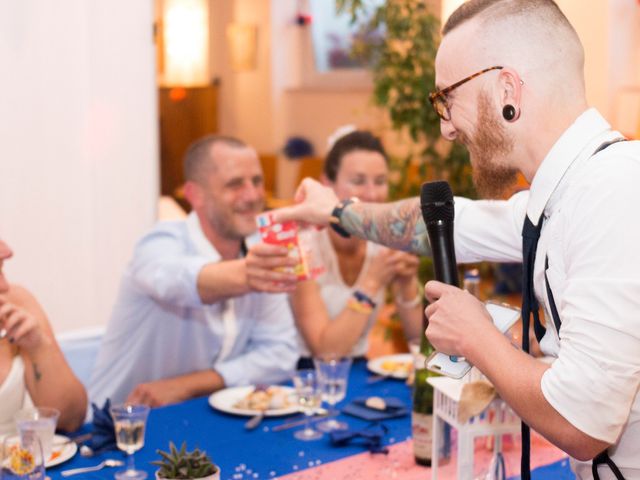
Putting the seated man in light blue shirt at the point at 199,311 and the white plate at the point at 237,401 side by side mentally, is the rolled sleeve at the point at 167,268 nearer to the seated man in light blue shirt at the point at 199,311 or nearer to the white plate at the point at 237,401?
the seated man in light blue shirt at the point at 199,311

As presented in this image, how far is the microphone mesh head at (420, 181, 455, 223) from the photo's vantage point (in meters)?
1.46

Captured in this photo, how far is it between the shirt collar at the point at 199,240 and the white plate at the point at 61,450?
3.56 ft

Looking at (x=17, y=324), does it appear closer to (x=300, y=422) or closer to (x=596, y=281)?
(x=300, y=422)

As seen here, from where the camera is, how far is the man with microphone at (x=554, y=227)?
125 centimetres

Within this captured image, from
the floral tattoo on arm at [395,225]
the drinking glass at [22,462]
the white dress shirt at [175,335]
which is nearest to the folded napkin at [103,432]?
the drinking glass at [22,462]

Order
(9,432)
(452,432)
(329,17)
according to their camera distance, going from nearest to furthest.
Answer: (452,432) → (9,432) → (329,17)

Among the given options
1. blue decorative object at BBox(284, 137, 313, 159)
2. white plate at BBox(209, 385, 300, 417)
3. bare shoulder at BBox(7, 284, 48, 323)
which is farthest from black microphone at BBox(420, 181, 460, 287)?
blue decorative object at BBox(284, 137, 313, 159)

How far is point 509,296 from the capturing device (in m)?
7.62

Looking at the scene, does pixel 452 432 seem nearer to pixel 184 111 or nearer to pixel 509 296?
pixel 509 296

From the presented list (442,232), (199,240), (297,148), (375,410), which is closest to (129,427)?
(375,410)

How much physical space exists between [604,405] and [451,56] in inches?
25.0

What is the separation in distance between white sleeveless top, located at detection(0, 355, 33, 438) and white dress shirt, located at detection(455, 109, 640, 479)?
1.49 metres

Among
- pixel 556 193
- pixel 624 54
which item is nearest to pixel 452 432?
pixel 556 193

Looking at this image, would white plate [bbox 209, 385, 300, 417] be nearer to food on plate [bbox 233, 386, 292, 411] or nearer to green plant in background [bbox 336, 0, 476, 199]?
food on plate [bbox 233, 386, 292, 411]
